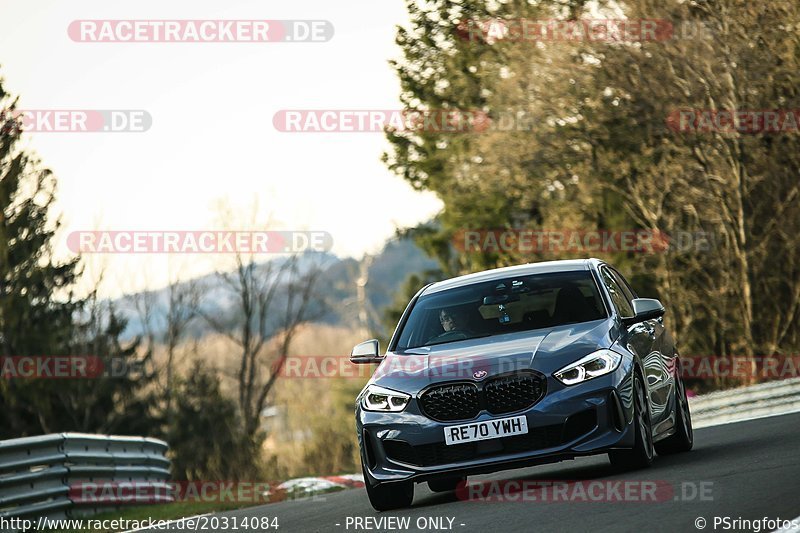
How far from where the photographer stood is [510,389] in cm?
924

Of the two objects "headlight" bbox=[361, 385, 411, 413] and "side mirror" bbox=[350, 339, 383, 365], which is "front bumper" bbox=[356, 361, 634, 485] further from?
"side mirror" bbox=[350, 339, 383, 365]

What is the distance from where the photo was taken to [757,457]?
10.5 meters

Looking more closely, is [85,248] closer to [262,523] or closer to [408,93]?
[408,93]

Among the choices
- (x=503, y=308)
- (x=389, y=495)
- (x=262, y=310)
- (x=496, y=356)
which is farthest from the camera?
(x=262, y=310)

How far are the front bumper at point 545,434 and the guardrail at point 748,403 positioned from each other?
795 cm

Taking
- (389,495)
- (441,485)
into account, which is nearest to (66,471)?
(441,485)

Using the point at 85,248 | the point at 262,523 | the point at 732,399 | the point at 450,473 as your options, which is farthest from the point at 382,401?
the point at 85,248

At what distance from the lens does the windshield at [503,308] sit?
406 inches

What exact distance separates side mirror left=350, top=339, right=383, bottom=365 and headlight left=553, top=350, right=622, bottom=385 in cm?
191

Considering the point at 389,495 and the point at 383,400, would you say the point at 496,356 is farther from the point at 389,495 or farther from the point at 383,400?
the point at 389,495

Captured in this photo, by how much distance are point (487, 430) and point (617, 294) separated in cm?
260

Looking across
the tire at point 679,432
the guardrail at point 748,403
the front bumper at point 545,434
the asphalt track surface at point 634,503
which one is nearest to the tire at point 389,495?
the asphalt track surface at point 634,503

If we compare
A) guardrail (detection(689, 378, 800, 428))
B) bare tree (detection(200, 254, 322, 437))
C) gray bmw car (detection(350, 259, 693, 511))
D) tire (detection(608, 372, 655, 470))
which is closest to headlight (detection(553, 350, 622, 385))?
gray bmw car (detection(350, 259, 693, 511))

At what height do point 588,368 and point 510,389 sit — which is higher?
point 588,368
